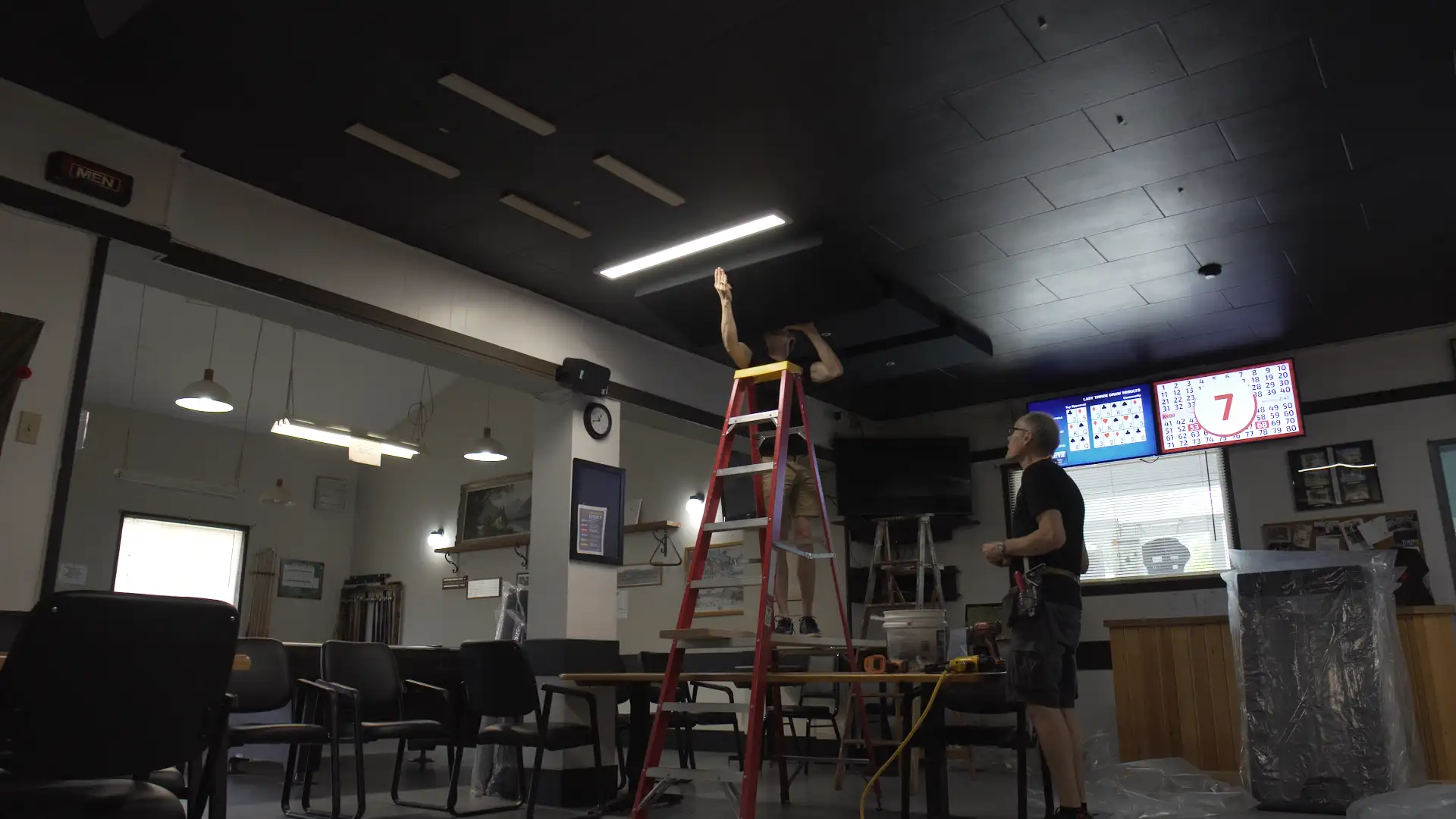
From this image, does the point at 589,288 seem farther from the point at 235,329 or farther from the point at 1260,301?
the point at 235,329

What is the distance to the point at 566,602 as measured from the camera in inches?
225

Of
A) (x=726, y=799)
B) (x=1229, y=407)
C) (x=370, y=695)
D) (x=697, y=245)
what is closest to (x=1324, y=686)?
(x=726, y=799)

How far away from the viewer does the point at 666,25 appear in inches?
142

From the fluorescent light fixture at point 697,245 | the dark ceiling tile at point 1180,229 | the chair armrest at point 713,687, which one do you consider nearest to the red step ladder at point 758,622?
the fluorescent light fixture at point 697,245

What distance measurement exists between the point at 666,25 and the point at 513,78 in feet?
2.36

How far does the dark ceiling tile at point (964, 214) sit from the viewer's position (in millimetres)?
4879

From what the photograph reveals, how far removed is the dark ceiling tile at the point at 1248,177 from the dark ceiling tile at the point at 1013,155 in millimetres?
645

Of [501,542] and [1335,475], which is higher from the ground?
[1335,475]

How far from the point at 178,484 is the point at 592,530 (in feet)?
23.1

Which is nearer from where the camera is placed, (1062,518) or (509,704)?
(1062,518)

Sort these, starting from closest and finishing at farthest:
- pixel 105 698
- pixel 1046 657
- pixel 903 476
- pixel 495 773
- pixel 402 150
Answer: pixel 105 698, pixel 1046 657, pixel 402 150, pixel 495 773, pixel 903 476

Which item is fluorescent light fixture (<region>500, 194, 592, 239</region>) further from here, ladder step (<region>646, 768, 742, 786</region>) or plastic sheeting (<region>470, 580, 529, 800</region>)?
ladder step (<region>646, 768, 742, 786</region>)

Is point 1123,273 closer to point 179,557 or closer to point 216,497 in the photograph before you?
point 216,497

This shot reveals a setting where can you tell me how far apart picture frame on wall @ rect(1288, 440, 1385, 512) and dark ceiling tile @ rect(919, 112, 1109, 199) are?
389cm
